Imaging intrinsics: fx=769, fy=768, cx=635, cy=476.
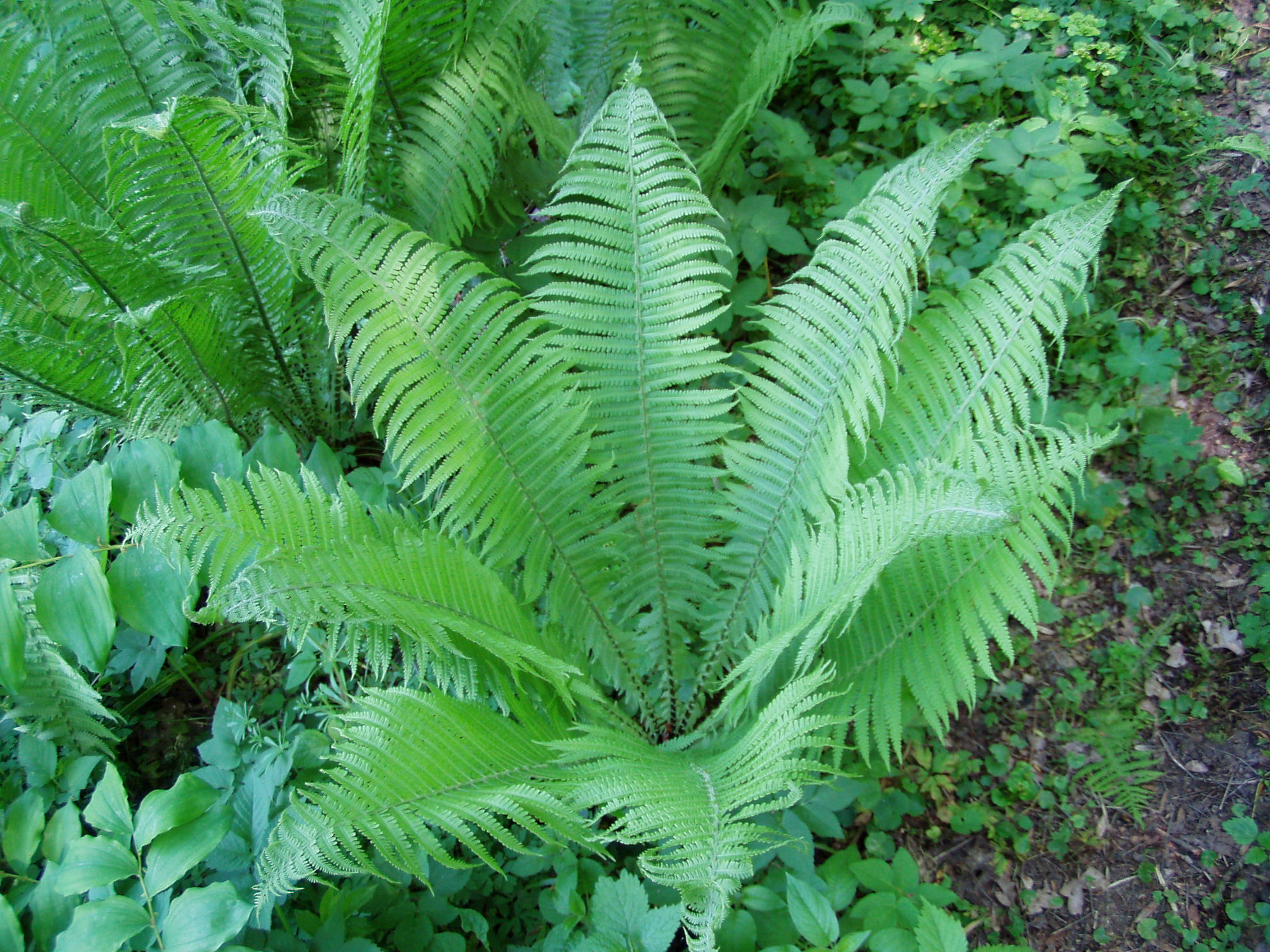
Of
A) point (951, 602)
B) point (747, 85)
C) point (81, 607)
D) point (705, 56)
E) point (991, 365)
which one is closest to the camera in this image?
point (81, 607)

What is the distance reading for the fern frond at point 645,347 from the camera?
149 centimetres

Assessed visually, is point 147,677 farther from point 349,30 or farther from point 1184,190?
point 1184,190

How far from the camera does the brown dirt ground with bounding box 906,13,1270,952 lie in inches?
65.5

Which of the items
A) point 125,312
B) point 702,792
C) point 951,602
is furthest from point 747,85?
point 702,792

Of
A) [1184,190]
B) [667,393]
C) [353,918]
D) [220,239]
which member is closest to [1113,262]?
[1184,190]

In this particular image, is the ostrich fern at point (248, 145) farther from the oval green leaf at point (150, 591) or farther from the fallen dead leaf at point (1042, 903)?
the fallen dead leaf at point (1042, 903)

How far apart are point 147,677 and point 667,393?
47.7 inches

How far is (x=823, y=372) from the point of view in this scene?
5.07ft

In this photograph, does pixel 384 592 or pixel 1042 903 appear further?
pixel 1042 903

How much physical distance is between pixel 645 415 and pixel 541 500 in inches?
11.1

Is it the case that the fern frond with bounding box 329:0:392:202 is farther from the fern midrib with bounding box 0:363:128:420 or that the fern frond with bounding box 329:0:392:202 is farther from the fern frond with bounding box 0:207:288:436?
the fern midrib with bounding box 0:363:128:420

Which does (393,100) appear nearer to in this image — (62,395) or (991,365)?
(62,395)

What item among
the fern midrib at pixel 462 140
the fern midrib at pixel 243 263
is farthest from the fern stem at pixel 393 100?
the fern midrib at pixel 243 263

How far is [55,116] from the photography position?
1622 mm
